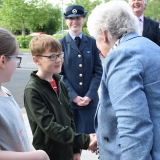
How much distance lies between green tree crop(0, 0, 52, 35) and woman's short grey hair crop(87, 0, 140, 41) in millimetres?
30198

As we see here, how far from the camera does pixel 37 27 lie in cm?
3550

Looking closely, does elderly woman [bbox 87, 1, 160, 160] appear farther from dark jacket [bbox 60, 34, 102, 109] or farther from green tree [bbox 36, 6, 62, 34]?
green tree [bbox 36, 6, 62, 34]

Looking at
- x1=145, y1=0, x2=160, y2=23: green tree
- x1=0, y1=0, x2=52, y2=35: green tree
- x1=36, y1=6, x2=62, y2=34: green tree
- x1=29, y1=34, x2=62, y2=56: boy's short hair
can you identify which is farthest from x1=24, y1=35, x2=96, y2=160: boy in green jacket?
x1=36, y1=6, x2=62, y2=34: green tree

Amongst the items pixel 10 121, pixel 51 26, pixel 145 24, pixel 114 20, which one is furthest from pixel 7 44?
pixel 51 26

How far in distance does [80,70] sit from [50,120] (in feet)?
4.57

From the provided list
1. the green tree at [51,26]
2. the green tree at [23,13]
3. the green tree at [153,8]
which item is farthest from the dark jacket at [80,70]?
the green tree at [51,26]

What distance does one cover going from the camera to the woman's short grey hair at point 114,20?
1.68 m

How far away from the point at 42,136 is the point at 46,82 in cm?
43

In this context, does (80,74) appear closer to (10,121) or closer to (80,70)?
(80,70)

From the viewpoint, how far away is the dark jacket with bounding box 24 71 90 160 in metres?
2.02

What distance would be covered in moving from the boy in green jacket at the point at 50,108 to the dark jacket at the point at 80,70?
1.00 meters

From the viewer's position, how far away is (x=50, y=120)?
2.03 meters

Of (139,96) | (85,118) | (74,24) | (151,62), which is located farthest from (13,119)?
(74,24)

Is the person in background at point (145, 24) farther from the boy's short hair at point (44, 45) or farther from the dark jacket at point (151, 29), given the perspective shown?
the boy's short hair at point (44, 45)
